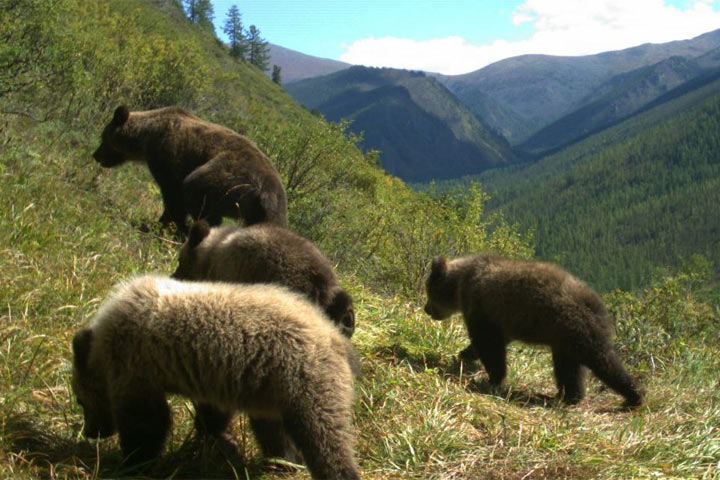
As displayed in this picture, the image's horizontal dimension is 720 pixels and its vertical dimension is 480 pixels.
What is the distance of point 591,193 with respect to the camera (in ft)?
632

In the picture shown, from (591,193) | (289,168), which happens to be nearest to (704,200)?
(591,193)

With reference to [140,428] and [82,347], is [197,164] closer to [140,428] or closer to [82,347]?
[82,347]

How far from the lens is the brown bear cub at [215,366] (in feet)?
11.1

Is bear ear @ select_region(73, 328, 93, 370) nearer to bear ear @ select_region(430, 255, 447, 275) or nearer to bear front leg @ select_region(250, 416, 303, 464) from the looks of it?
bear front leg @ select_region(250, 416, 303, 464)

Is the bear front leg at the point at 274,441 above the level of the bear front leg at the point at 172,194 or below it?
below

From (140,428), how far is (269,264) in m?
1.89

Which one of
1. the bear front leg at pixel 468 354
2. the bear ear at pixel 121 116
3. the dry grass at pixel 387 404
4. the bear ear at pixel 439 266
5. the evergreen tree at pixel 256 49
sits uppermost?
the evergreen tree at pixel 256 49

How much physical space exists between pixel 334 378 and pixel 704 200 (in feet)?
594

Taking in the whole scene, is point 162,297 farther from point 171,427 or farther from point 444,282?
point 444,282

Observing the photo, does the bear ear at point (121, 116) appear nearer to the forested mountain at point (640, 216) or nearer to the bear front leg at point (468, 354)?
the bear front leg at point (468, 354)

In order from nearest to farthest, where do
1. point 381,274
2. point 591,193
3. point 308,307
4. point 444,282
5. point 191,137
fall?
point 308,307, point 444,282, point 191,137, point 381,274, point 591,193

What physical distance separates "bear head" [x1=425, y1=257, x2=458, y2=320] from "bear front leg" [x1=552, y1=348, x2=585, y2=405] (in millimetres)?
1615

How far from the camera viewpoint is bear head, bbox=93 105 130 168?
8648 mm

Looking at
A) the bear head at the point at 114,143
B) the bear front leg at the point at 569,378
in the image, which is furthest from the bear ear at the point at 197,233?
the bear head at the point at 114,143
